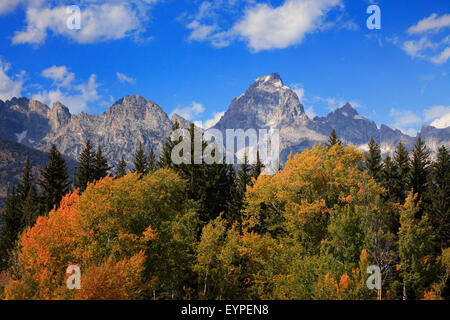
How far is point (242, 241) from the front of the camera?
39031 mm

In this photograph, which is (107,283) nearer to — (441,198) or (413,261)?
(413,261)

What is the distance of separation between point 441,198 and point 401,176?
8017 mm

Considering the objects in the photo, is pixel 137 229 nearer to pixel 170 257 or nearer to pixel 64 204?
pixel 170 257

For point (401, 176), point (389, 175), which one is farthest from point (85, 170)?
point (401, 176)

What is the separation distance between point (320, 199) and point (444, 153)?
2688 cm

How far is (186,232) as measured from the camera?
38469mm

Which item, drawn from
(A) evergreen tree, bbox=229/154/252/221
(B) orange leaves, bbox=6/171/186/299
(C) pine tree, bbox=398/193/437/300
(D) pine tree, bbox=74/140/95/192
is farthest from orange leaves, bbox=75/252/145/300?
(D) pine tree, bbox=74/140/95/192

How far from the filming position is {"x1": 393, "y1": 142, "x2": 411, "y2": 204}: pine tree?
54969 mm

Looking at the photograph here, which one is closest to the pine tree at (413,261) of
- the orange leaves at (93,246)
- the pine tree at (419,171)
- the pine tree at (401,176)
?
the pine tree at (401,176)

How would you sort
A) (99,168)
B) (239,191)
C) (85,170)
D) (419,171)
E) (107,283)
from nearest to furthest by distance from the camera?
1. (107,283)
2. (419,171)
3. (239,191)
4. (85,170)
5. (99,168)

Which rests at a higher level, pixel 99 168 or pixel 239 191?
pixel 99 168
